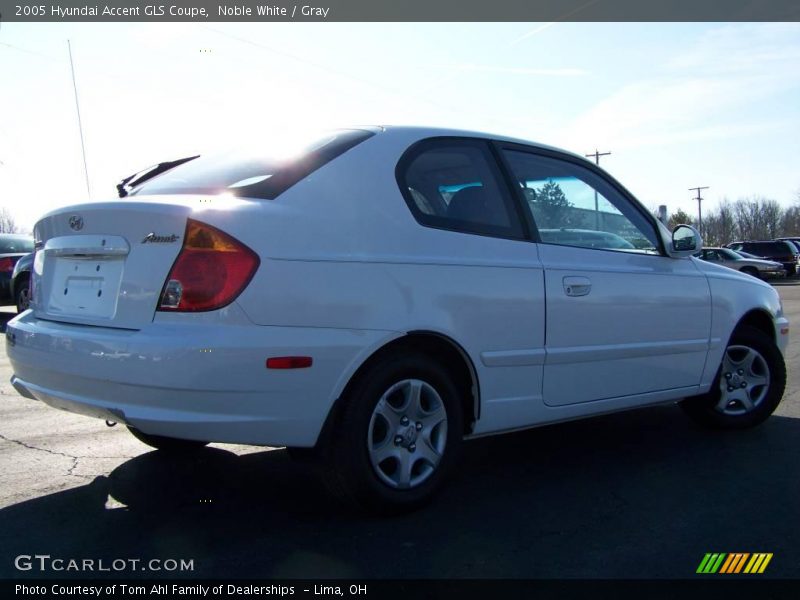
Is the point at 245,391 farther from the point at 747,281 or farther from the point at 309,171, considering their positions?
the point at 747,281

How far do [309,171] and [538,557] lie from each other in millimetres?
1787

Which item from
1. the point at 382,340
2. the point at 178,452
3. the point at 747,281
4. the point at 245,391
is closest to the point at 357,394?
the point at 382,340

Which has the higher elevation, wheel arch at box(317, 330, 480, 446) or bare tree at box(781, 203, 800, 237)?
wheel arch at box(317, 330, 480, 446)

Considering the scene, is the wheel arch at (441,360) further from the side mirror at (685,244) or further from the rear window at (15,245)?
the rear window at (15,245)

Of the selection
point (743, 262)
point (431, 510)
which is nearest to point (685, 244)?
point (431, 510)

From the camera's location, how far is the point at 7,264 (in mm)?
12406

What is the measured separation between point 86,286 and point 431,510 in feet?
5.79

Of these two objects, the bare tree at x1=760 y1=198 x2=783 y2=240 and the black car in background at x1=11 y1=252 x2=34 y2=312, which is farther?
the bare tree at x1=760 y1=198 x2=783 y2=240

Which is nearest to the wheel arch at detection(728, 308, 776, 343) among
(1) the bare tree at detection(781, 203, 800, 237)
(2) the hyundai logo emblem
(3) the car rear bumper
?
(3) the car rear bumper

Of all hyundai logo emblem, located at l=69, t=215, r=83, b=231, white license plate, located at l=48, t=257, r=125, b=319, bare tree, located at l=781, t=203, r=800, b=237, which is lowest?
bare tree, located at l=781, t=203, r=800, b=237

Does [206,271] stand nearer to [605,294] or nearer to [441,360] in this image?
[441,360]

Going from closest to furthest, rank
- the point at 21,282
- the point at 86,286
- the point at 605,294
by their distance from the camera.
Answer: the point at 86,286 < the point at 605,294 < the point at 21,282

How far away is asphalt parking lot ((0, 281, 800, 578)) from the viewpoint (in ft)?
9.74

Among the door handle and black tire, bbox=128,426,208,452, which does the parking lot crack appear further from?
the door handle
